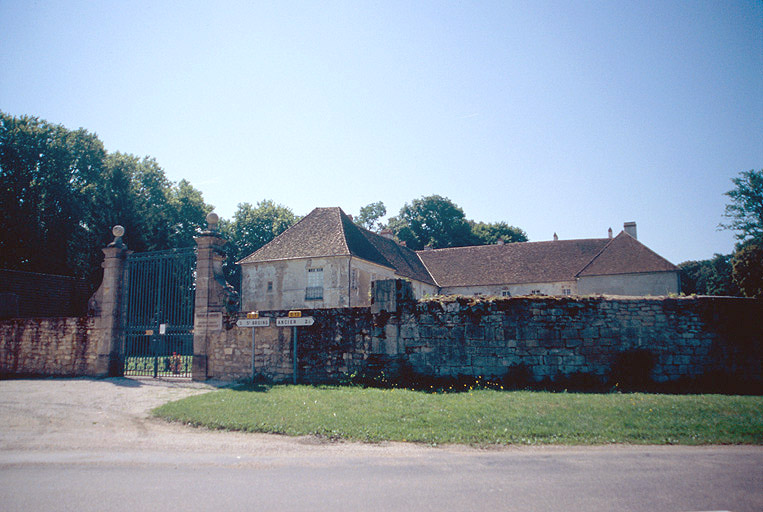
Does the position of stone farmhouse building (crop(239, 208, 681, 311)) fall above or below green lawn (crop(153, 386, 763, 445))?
above

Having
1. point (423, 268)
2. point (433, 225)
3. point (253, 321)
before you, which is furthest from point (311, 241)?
point (433, 225)

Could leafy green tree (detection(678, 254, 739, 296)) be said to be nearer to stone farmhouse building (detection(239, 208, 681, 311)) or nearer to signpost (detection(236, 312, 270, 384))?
stone farmhouse building (detection(239, 208, 681, 311))

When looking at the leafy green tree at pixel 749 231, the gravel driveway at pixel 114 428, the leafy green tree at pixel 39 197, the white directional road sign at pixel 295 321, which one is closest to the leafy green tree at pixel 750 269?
the leafy green tree at pixel 749 231

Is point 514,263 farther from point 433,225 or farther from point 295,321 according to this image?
point 295,321

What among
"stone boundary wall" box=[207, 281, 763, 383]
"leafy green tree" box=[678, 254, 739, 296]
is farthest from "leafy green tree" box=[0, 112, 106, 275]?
"leafy green tree" box=[678, 254, 739, 296]

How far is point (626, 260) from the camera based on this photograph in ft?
110

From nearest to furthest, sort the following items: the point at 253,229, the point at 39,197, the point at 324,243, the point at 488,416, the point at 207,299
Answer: the point at 488,416 < the point at 207,299 < the point at 324,243 < the point at 39,197 < the point at 253,229

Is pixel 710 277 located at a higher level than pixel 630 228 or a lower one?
lower

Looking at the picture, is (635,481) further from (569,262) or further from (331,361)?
(569,262)

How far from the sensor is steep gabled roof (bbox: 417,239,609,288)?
120 ft

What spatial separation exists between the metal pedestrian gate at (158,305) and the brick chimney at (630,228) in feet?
115

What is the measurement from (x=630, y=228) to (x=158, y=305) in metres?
36.7

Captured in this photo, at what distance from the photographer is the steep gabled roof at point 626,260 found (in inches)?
1261

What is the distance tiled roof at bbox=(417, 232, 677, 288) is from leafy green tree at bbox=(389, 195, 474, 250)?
47.2ft
